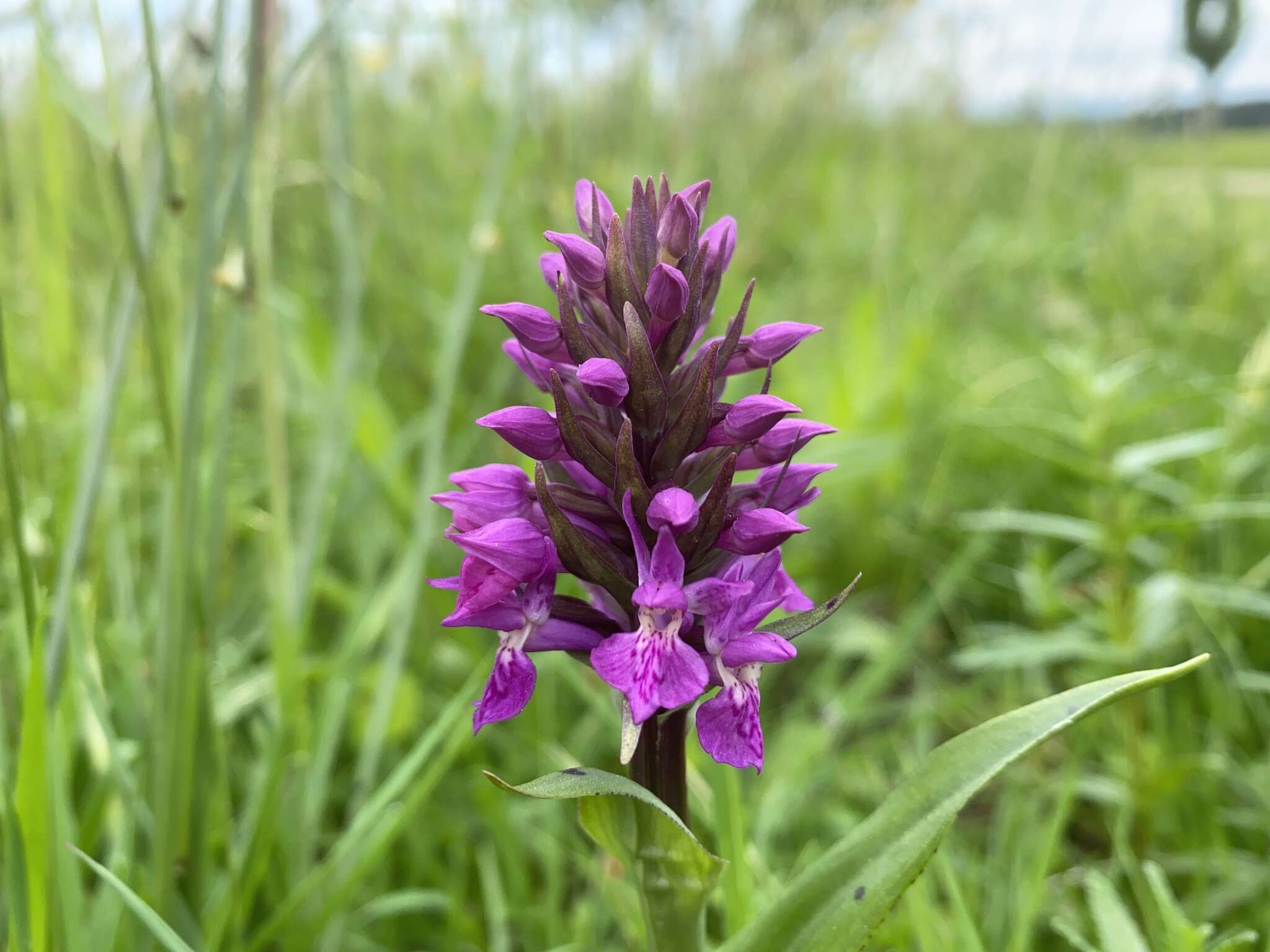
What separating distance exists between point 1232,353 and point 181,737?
11.1 ft

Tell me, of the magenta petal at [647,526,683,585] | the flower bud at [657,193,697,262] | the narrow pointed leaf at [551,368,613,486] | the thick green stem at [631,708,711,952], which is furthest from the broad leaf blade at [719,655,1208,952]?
the flower bud at [657,193,697,262]

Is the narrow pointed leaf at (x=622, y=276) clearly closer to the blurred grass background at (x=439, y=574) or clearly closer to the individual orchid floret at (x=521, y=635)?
the individual orchid floret at (x=521, y=635)

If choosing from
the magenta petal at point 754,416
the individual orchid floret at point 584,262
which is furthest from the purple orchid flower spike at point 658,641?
the individual orchid floret at point 584,262

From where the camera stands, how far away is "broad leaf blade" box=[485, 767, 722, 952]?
787 mm

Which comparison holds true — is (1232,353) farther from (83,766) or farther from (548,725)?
(83,766)

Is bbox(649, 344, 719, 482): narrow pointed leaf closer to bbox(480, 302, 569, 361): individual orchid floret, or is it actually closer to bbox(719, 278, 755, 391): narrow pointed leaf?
bbox(719, 278, 755, 391): narrow pointed leaf

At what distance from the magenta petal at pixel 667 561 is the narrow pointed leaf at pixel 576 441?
0.27ft

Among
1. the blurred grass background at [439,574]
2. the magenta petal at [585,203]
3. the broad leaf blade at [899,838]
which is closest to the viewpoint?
the broad leaf blade at [899,838]

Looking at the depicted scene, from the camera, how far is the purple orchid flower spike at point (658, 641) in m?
0.73

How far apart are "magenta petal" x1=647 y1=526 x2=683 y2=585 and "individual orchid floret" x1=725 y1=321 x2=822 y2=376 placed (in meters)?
0.20

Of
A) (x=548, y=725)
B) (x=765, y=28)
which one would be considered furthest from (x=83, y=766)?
(x=765, y=28)

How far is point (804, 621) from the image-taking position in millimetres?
783

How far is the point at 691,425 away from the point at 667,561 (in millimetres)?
120

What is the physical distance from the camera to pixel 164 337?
2088 millimetres
